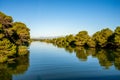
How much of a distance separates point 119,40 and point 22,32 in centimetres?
4301

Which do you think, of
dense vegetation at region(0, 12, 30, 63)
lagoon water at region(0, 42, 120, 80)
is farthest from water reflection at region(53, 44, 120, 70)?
dense vegetation at region(0, 12, 30, 63)

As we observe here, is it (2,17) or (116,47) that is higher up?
(2,17)

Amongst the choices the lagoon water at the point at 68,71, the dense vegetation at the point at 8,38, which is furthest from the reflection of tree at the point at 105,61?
the dense vegetation at the point at 8,38

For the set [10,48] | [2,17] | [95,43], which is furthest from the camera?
[95,43]

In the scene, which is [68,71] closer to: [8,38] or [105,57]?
[105,57]

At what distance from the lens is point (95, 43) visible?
12525 cm

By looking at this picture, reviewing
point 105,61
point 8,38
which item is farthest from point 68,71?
point 8,38

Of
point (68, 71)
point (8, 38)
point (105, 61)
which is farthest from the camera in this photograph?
point (8, 38)

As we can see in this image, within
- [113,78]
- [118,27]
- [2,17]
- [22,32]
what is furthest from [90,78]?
[118,27]

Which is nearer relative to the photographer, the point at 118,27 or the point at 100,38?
the point at 118,27

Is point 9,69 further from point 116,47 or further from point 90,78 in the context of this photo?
point 116,47

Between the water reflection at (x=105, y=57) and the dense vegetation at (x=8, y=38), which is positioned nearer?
the dense vegetation at (x=8, y=38)

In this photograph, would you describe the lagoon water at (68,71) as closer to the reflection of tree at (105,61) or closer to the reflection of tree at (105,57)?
the reflection of tree at (105,61)

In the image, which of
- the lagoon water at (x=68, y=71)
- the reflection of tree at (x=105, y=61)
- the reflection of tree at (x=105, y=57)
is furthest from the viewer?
the reflection of tree at (x=105, y=57)
